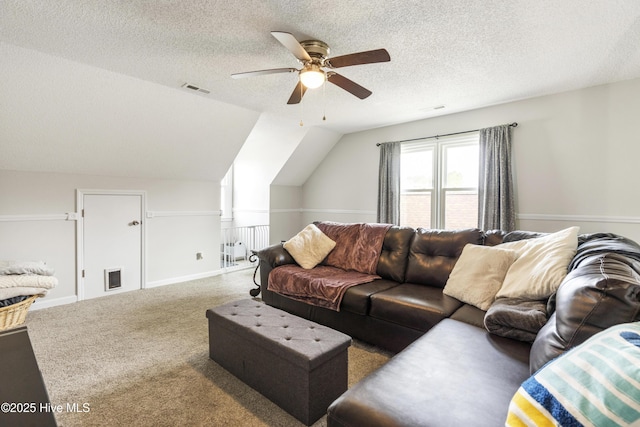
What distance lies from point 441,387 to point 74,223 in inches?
167

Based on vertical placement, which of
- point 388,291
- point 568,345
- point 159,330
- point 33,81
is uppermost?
point 33,81

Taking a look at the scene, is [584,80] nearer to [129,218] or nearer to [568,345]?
[568,345]

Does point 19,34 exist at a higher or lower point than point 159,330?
higher

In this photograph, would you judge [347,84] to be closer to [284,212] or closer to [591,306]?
[591,306]

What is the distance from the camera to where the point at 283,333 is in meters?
1.84

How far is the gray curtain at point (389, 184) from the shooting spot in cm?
498

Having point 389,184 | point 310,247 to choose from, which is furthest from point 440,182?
point 310,247

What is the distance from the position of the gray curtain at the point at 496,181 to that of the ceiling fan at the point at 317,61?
2.36 m

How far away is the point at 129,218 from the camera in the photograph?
4047 millimetres

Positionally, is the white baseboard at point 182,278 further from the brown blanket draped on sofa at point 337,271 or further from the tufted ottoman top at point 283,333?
the tufted ottoman top at point 283,333

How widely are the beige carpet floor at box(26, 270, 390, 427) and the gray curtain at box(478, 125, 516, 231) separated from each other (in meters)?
2.63

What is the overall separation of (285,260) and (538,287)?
230 centimetres

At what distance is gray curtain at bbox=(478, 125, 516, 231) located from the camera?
3.91 meters

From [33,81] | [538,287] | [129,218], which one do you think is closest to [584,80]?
[538,287]
